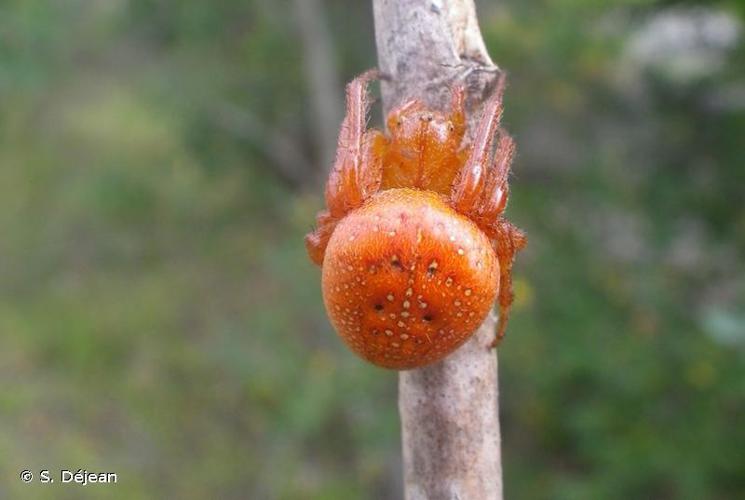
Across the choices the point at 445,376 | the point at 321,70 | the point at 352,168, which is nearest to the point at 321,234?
the point at 352,168

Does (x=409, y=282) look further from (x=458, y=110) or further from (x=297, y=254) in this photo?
(x=297, y=254)

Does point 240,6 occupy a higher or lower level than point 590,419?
higher

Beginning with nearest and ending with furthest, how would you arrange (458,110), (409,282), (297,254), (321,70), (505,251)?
(409,282)
(458,110)
(505,251)
(297,254)
(321,70)

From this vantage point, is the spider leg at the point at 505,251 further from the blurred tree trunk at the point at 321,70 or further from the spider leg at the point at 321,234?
the blurred tree trunk at the point at 321,70

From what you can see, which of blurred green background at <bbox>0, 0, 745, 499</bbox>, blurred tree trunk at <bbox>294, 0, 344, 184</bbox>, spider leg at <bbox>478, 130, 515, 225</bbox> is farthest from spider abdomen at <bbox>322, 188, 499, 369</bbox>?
blurred tree trunk at <bbox>294, 0, 344, 184</bbox>

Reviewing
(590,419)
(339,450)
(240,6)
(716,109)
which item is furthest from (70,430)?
(716,109)

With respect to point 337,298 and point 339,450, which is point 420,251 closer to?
point 337,298

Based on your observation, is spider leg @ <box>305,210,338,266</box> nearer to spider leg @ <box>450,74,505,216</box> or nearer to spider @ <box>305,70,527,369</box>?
spider @ <box>305,70,527,369</box>
